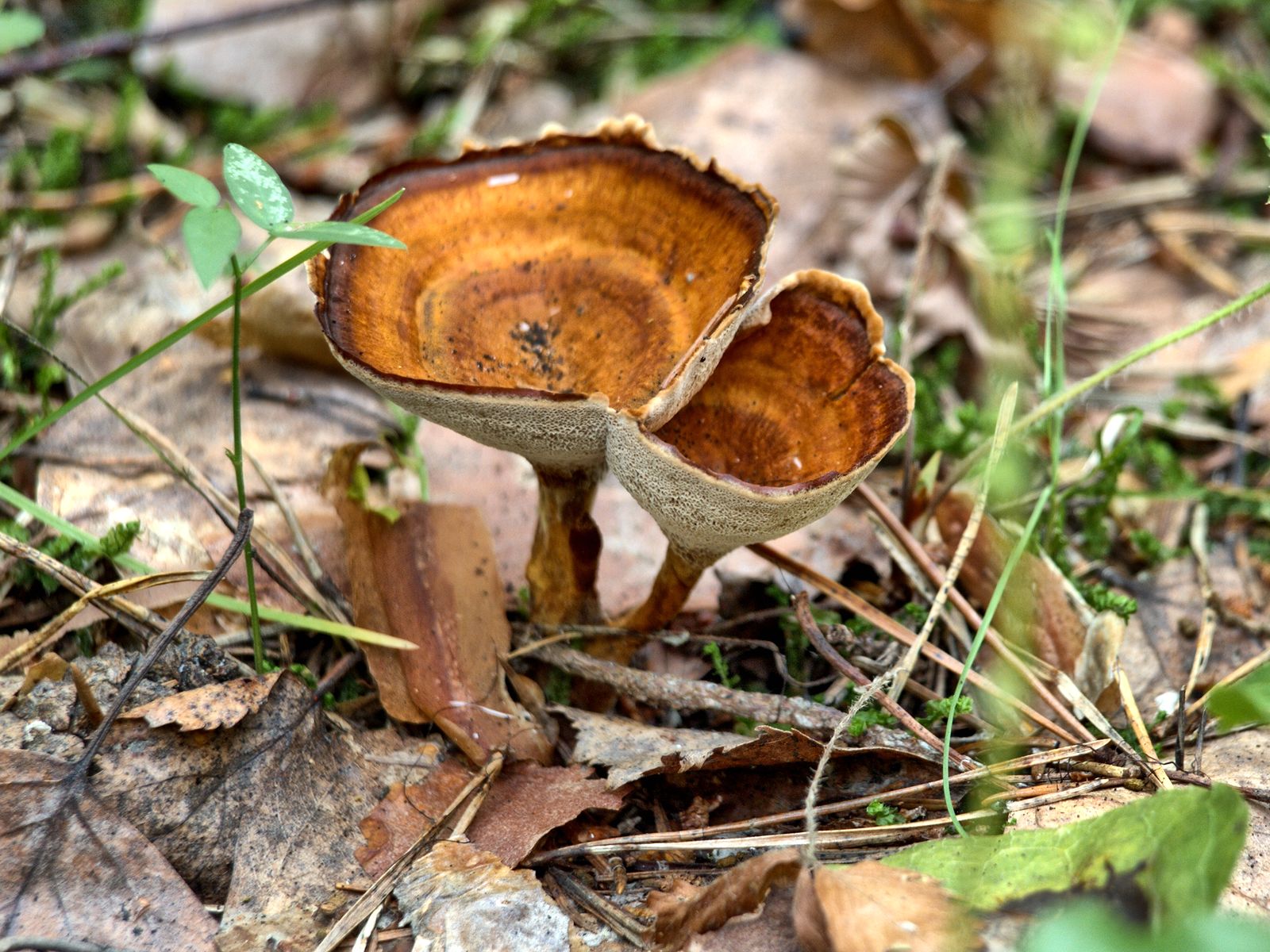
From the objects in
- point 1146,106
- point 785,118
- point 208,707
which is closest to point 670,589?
point 208,707

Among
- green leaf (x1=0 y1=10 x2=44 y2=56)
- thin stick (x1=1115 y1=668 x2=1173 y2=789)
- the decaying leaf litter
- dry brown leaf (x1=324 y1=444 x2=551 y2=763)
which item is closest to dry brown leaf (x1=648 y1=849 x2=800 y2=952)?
the decaying leaf litter

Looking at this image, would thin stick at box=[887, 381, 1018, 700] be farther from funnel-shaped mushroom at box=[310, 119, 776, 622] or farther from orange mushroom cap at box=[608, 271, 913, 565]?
funnel-shaped mushroom at box=[310, 119, 776, 622]

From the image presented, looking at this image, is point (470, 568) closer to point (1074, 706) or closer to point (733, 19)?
point (1074, 706)

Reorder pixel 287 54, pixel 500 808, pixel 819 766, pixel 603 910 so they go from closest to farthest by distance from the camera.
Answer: pixel 819 766 → pixel 603 910 → pixel 500 808 → pixel 287 54

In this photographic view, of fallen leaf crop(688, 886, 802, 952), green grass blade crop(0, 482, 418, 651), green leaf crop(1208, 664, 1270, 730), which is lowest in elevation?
fallen leaf crop(688, 886, 802, 952)

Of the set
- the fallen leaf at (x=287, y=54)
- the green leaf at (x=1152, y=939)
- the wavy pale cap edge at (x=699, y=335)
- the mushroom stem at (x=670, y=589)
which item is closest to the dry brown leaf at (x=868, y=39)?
the fallen leaf at (x=287, y=54)

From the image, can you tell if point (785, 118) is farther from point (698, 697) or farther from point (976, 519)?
point (698, 697)

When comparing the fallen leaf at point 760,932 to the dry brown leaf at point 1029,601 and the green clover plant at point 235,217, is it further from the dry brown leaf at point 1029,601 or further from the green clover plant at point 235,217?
the green clover plant at point 235,217
